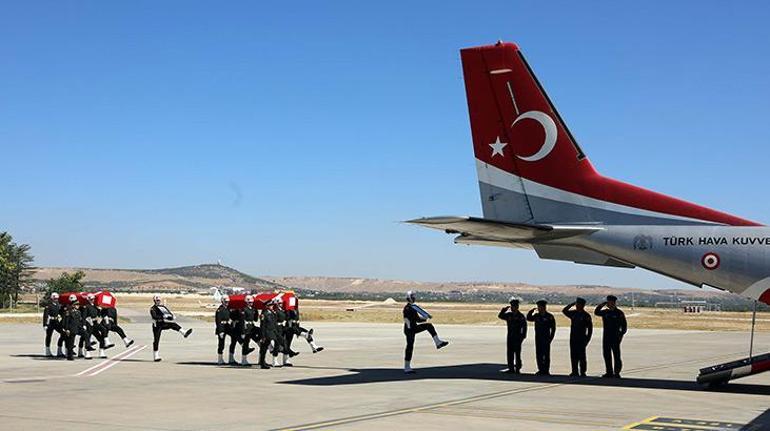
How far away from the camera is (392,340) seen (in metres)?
36.4

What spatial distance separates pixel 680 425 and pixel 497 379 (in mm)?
7123

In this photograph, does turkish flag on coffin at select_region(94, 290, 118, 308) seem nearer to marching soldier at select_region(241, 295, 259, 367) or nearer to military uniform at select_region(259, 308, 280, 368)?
marching soldier at select_region(241, 295, 259, 367)

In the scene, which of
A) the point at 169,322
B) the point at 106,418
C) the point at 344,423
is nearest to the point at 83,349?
the point at 169,322

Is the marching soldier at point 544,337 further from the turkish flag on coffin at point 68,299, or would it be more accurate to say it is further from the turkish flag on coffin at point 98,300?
the turkish flag on coffin at point 68,299

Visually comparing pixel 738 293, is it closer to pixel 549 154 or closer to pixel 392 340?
pixel 549 154

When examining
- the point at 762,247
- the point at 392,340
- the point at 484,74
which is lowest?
the point at 392,340

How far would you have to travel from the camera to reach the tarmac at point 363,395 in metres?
12.5

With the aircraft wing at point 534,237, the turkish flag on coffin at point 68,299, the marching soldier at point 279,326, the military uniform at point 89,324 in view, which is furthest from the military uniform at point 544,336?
the turkish flag on coffin at point 68,299

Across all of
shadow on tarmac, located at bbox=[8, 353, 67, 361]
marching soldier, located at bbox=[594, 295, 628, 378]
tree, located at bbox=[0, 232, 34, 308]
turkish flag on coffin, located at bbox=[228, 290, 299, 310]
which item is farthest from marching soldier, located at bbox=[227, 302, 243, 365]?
tree, located at bbox=[0, 232, 34, 308]

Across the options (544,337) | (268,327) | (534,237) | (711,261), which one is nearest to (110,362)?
(268,327)

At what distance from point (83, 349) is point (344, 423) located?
16259 mm

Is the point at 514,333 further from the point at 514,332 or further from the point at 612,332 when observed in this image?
the point at 612,332

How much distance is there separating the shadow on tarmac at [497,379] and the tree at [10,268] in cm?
7141

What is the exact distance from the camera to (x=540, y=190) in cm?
1919
